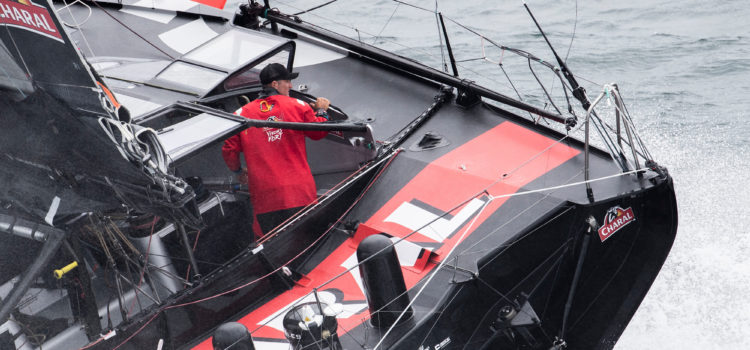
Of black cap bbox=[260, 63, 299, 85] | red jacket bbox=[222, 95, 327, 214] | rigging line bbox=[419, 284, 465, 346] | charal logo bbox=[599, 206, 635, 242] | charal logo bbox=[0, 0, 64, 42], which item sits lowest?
rigging line bbox=[419, 284, 465, 346]

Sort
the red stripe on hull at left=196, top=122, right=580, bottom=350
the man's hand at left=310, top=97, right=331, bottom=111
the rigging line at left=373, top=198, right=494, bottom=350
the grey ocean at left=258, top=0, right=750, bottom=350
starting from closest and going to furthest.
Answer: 1. the rigging line at left=373, top=198, right=494, bottom=350
2. the red stripe on hull at left=196, top=122, right=580, bottom=350
3. the man's hand at left=310, top=97, right=331, bottom=111
4. the grey ocean at left=258, top=0, right=750, bottom=350

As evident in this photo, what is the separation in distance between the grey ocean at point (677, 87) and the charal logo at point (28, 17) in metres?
2.78

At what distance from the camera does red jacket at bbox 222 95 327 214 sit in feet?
13.4

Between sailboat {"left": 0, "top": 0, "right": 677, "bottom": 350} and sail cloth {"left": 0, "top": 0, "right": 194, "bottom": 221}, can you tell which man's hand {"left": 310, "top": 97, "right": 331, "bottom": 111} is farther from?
sail cloth {"left": 0, "top": 0, "right": 194, "bottom": 221}

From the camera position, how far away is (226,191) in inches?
182

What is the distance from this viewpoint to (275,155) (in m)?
4.11

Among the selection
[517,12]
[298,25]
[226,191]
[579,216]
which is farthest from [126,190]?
[517,12]

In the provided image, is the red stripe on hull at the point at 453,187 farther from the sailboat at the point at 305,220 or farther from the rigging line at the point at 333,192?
the rigging line at the point at 333,192

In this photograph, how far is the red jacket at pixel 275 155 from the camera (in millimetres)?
4094

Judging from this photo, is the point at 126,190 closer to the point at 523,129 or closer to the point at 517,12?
the point at 523,129

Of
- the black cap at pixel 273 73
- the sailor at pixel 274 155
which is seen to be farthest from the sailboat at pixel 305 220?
the black cap at pixel 273 73

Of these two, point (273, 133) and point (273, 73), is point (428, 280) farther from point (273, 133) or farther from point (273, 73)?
point (273, 73)

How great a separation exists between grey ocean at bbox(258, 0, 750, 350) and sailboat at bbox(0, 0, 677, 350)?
28.7 inches

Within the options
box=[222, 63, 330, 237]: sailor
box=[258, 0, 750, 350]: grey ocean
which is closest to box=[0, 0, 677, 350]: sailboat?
box=[222, 63, 330, 237]: sailor
